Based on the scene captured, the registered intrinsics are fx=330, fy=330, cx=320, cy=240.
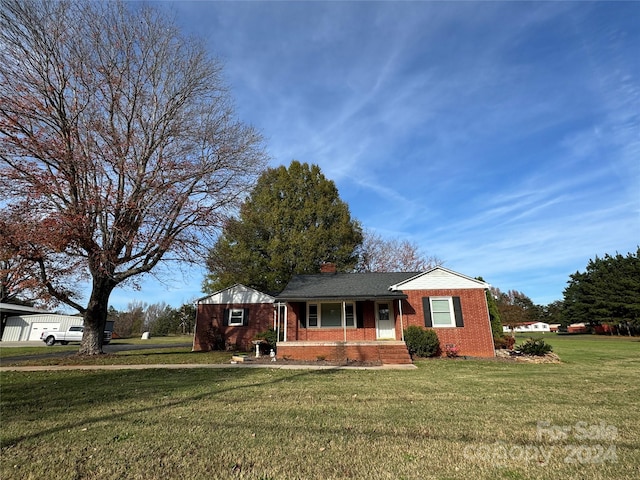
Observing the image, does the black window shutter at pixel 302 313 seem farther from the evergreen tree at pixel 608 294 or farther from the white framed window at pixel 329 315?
the evergreen tree at pixel 608 294

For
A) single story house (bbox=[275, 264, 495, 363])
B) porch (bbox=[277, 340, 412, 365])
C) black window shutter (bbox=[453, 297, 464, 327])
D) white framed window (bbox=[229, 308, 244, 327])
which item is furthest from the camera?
white framed window (bbox=[229, 308, 244, 327])

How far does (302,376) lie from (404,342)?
22.2 feet

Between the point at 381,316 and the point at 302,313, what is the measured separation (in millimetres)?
4267

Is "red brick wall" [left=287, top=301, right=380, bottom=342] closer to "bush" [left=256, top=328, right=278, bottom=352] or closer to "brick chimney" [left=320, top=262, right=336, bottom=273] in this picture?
"bush" [left=256, top=328, right=278, bottom=352]

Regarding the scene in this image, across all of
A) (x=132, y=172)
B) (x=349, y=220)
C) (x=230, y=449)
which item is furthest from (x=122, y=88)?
(x=349, y=220)

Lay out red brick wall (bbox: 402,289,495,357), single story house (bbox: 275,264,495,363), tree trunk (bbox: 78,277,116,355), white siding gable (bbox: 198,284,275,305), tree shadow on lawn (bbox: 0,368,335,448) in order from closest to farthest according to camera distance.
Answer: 1. tree shadow on lawn (bbox: 0,368,335,448)
2. single story house (bbox: 275,264,495,363)
3. tree trunk (bbox: 78,277,116,355)
4. red brick wall (bbox: 402,289,495,357)
5. white siding gable (bbox: 198,284,275,305)

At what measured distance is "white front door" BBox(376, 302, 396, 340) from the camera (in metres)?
17.4

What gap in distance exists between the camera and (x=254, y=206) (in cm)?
3016

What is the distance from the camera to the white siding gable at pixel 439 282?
16844 mm

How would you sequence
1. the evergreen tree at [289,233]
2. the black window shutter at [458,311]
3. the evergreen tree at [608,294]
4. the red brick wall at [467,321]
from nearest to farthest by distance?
the red brick wall at [467,321]
the black window shutter at [458,311]
the evergreen tree at [289,233]
the evergreen tree at [608,294]

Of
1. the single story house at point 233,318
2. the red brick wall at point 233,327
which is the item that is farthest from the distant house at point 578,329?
the single story house at point 233,318

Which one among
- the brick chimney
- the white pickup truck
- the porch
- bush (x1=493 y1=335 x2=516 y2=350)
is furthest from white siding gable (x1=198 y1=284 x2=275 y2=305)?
the white pickup truck

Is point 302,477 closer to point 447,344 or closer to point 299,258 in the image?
point 447,344

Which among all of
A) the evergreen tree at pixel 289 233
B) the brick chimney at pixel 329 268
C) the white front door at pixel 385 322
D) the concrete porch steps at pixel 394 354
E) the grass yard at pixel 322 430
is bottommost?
the grass yard at pixel 322 430
